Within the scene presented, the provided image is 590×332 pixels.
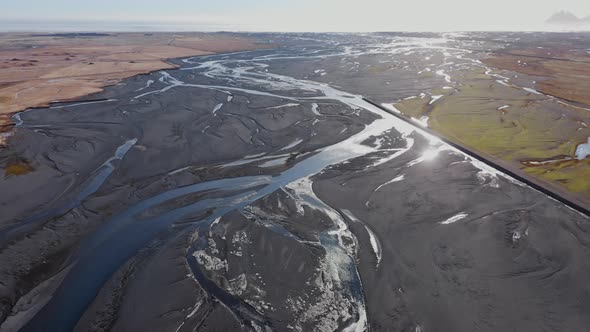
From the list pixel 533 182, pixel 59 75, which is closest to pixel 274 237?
pixel 533 182

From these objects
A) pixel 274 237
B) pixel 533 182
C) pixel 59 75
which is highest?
pixel 59 75

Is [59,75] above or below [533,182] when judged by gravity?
above

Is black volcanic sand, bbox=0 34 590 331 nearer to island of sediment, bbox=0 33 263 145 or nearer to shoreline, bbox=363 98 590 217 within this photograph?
shoreline, bbox=363 98 590 217

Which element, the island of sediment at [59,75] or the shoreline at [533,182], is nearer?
the shoreline at [533,182]

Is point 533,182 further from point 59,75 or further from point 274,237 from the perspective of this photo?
point 59,75

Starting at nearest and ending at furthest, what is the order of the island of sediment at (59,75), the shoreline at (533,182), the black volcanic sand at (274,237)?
the black volcanic sand at (274,237) < the shoreline at (533,182) < the island of sediment at (59,75)

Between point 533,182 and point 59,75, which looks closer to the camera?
point 533,182

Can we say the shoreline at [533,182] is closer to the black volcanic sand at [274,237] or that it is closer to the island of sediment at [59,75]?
the black volcanic sand at [274,237]

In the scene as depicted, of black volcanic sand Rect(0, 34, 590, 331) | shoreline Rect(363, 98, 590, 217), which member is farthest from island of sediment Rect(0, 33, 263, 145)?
shoreline Rect(363, 98, 590, 217)

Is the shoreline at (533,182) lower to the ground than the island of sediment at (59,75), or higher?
lower

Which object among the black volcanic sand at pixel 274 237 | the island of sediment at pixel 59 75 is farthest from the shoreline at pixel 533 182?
the island of sediment at pixel 59 75
